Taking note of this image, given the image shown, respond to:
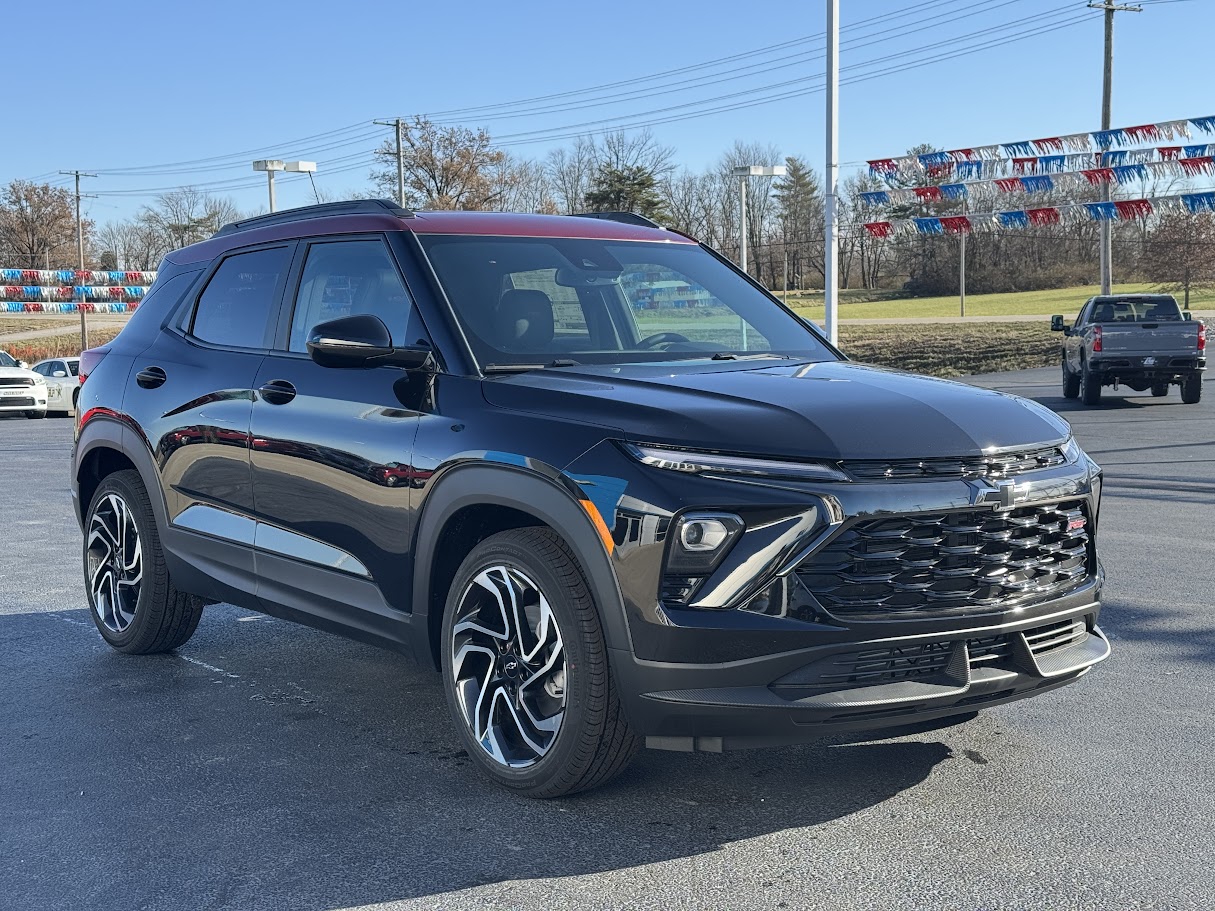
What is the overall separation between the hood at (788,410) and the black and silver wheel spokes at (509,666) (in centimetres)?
58

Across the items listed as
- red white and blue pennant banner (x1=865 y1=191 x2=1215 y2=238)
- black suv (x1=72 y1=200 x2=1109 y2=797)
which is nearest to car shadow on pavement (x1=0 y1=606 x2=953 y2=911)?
black suv (x1=72 y1=200 x2=1109 y2=797)

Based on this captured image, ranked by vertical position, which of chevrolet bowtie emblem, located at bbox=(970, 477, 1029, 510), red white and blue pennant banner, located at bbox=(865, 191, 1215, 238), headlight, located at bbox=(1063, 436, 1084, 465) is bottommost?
chevrolet bowtie emblem, located at bbox=(970, 477, 1029, 510)

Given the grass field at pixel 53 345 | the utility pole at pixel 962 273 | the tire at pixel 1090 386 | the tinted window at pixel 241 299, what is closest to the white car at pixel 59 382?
the tire at pixel 1090 386

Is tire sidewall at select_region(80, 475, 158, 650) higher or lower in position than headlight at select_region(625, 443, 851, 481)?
lower

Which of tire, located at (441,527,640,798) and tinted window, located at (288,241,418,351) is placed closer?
tire, located at (441,527,640,798)

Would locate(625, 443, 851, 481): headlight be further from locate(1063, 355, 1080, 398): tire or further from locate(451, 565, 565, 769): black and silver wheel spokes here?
locate(1063, 355, 1080, 398): tire

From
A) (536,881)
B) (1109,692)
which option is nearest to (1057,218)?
(1109,692)

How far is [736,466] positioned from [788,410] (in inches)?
11.9

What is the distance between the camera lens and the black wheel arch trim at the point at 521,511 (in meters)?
3.73

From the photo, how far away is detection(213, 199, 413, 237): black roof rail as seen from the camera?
5105mm

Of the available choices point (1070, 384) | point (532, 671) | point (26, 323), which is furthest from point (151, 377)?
point (26, 323)

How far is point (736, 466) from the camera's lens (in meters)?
3.63

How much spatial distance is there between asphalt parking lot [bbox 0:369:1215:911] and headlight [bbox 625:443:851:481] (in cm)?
104

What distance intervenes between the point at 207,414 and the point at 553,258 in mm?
1594
